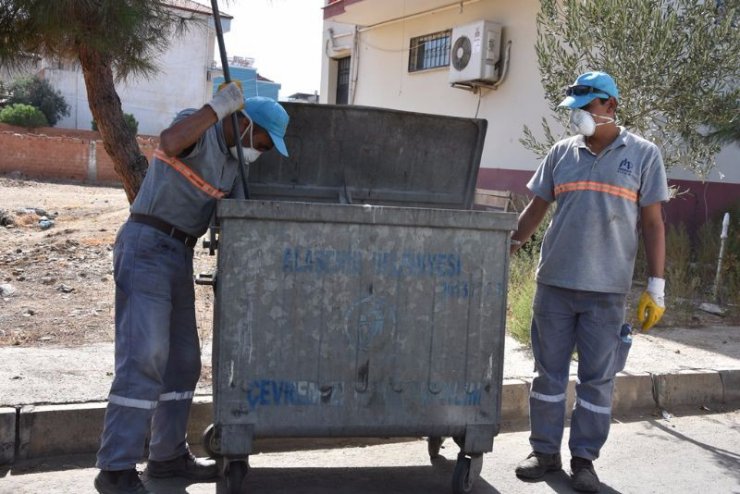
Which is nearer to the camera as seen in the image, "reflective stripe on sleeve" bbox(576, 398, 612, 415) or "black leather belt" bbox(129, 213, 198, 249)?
"black leather belt" bbox(129, 213, 198, 249)

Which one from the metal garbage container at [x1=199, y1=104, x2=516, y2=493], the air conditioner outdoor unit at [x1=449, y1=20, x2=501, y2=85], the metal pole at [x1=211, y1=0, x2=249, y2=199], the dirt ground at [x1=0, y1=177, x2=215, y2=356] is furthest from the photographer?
the air conditioner outdoor unit at [x1=449, y1=20, x2=501, y2=85]

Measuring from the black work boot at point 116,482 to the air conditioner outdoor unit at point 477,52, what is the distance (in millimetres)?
9400

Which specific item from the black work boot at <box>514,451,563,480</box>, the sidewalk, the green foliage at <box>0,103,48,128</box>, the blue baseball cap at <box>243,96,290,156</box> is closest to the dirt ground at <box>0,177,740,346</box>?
the sidewalk

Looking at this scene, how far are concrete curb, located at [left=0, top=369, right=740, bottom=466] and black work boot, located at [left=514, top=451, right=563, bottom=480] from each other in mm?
622

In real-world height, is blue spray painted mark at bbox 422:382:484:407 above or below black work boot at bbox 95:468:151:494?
above

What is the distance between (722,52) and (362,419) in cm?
450

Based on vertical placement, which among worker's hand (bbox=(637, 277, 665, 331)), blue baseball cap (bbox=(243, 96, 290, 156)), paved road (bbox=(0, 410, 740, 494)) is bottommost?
paved road (bbox=(0, 410, 740, 494))

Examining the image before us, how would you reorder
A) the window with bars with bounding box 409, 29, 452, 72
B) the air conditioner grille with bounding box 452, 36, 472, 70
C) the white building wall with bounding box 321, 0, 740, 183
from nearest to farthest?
the white building wall with bounding box 321, 0, 740, 183 → the air conditioner grille with bounding box 452, 36, 472, 70 → the window with bars with bounding box 409, 29, 452, 72

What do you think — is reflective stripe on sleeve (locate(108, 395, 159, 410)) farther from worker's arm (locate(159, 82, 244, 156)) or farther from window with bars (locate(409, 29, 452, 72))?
window with bars (locate(409, 29, 452, 72))

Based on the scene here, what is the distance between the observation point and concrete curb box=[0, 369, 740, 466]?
3629 millimetres

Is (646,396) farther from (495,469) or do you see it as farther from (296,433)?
(296,433)

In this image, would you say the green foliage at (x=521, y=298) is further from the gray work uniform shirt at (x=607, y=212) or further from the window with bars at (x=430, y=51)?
the window with bars at (x=430, y=51)

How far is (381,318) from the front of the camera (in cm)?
313

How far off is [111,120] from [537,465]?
2969mm
